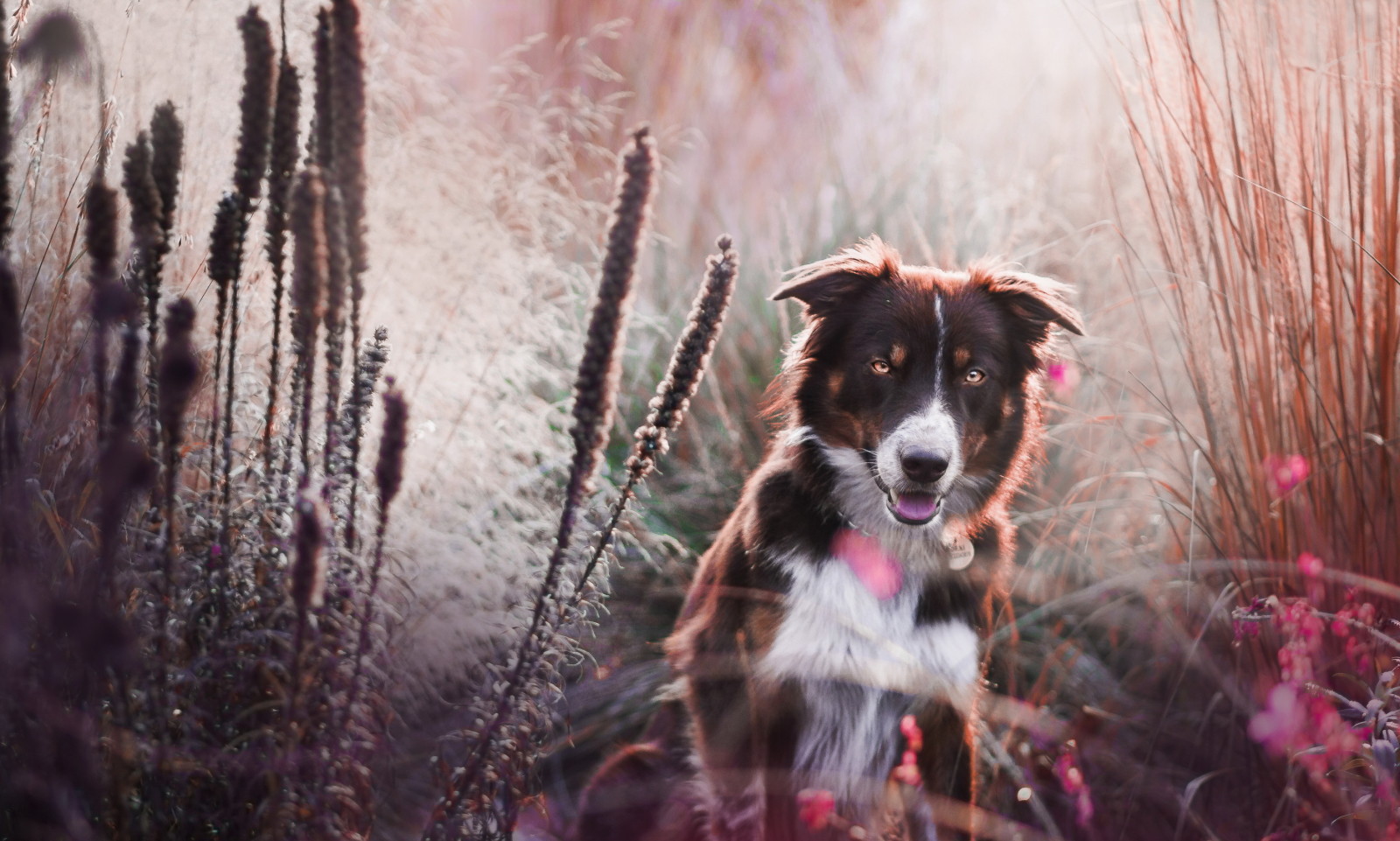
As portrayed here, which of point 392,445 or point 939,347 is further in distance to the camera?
point 939,347

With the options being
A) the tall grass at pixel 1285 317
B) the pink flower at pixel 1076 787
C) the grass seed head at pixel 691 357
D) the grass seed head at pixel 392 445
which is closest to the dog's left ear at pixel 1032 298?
the tall grass at pixel 1285 317

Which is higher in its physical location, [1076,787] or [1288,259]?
[1288,259]

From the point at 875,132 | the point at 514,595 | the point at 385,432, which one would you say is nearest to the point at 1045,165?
the point at 875,132

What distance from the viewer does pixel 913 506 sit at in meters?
2.42

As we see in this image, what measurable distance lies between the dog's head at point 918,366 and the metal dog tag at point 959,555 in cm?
10

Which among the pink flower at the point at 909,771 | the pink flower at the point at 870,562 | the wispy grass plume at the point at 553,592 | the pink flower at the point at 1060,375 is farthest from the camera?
the pink flower at the point at 1060,375

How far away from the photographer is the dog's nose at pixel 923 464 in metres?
2.34

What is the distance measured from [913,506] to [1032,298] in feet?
2.14

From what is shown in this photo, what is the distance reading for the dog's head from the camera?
2.52 m

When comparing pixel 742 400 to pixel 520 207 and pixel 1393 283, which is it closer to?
pixel 520 207

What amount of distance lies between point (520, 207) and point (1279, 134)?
2.31 m

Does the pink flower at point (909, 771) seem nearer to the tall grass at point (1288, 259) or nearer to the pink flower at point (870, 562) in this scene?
the pink flower at point (870, 562)

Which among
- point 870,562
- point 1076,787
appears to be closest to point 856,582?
point 870,562

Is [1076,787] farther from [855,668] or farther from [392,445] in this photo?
[392,445]
